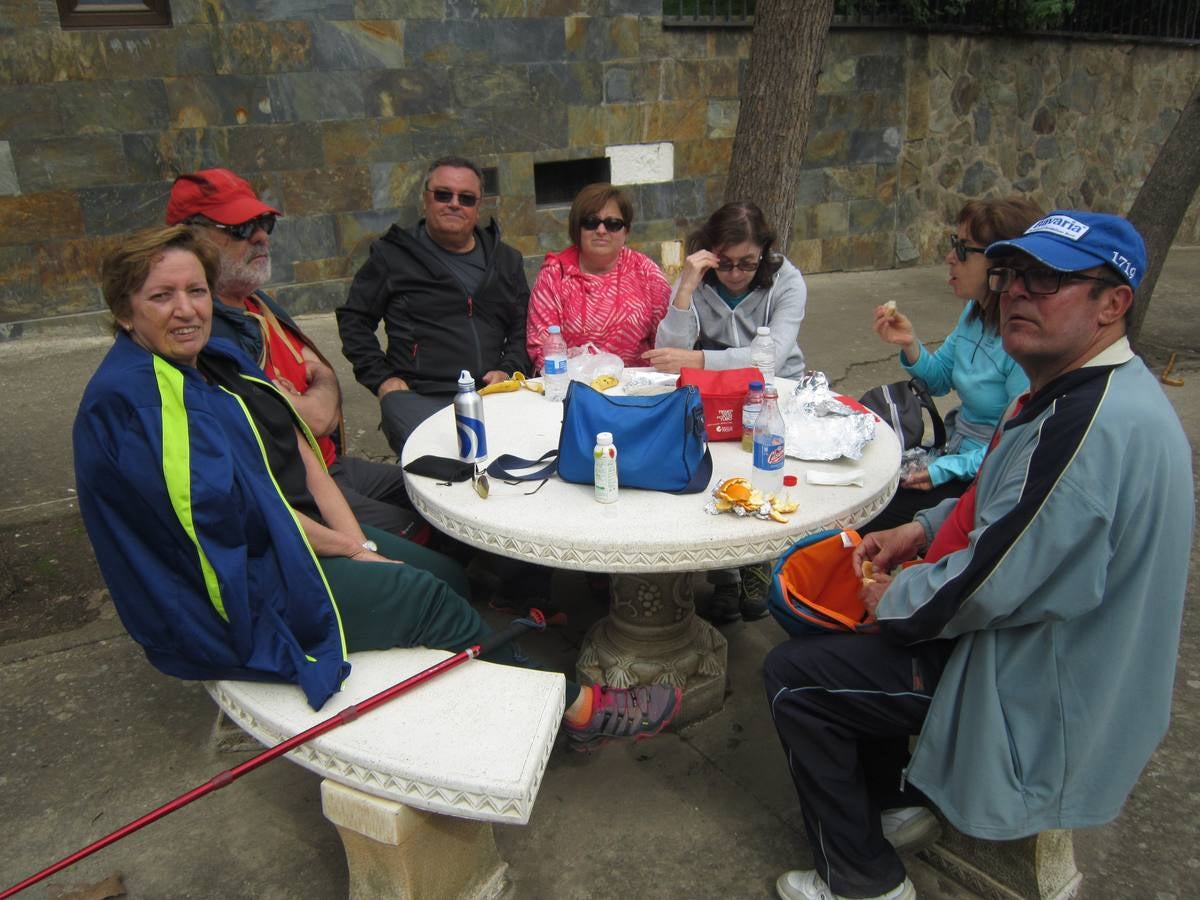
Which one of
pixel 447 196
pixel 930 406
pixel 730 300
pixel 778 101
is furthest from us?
pixel 778 101

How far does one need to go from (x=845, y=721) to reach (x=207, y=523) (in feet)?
4.84

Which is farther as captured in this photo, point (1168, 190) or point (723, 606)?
point (1168, 190)

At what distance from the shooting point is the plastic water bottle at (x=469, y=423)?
275 cm

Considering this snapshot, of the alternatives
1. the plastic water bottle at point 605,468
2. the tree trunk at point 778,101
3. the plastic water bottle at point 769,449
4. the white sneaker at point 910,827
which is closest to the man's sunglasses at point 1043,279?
the plastic water bottle at point 769,449

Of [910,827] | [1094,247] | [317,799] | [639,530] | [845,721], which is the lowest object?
[317,799]

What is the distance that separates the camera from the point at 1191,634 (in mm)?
3236

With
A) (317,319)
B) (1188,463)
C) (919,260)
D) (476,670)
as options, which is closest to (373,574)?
(476,670)

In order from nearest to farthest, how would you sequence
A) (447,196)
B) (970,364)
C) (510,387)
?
(970,364), (510,387), (447,196)

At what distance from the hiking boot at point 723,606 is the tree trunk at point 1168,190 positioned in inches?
149

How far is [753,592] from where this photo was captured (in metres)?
3.51

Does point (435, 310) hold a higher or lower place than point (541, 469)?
higher

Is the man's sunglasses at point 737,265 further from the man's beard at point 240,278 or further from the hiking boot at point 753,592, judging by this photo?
the man's beard at point 240,278

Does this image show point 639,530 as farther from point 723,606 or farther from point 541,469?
point 723,606

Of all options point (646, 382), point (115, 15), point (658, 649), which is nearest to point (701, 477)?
point (658, 649)
